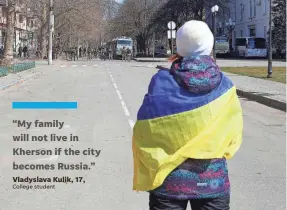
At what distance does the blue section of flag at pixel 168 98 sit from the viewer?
9.23 feet

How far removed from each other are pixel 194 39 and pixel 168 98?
378 mm

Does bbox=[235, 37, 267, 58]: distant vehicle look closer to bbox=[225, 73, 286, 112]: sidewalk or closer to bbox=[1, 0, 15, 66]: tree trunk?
bbox=[1, 0, 15, 66]: tree trunk

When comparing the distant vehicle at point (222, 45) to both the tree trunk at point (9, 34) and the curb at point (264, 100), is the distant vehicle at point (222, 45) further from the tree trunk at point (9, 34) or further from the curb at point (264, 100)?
the curb at point (264, 100)

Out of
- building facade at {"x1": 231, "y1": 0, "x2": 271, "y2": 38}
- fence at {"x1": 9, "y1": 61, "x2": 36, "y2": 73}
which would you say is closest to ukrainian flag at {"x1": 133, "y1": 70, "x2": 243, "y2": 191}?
fence at {"x1": 9, "y1": 61, "x2": 36, "y2": 73}

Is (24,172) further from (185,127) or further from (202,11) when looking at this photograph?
(202,11)

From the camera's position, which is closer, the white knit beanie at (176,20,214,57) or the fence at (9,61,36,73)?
the white knit beanie at (176,20,214,57)

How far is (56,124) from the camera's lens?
10.6 meters

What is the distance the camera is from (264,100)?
16.2 meters

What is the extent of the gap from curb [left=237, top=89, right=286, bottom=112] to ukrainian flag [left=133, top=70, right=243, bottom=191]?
1202 cm

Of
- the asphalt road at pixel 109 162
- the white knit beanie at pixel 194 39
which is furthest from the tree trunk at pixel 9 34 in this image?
the white knit beanie at pixel 194 39

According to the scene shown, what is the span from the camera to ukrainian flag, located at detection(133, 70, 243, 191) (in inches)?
111

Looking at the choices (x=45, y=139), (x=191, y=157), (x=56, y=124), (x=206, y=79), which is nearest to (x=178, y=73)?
(x=206, y=79)

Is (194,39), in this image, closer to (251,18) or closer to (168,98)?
(168,98)

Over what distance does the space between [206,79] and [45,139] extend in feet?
18.3
